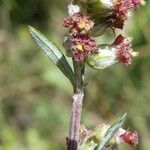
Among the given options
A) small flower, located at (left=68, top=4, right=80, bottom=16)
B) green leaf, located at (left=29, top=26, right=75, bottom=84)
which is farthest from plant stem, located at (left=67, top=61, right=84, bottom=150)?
small flower, located at (left=68, top=4, right=80, bottom=16)

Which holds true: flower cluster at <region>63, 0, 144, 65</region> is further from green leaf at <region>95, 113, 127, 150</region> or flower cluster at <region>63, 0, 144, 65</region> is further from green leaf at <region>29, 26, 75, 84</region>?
green leaf at <region>95, 113, 127, 150</region>

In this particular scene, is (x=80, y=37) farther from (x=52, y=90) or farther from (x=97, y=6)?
(x=52, y=90)

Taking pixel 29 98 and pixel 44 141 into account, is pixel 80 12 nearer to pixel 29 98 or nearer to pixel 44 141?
pixel 44 141

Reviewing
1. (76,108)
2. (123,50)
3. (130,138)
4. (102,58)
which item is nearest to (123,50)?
(123,50)

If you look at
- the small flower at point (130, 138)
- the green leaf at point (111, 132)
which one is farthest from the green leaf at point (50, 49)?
the small flower at point (130, 138)

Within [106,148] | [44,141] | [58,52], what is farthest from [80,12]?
[44,141]

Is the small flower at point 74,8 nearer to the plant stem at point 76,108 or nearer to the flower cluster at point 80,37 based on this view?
the flower cluster at point 80,37
